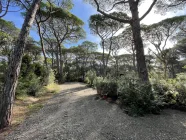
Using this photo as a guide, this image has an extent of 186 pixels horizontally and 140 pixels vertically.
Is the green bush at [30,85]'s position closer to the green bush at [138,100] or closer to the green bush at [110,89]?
the green bush at [110,89]

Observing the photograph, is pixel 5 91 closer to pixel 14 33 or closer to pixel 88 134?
pixel 88 134

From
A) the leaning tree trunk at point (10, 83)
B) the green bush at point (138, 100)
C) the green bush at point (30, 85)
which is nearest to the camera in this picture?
the leaning tree trunk at point (10, 83)

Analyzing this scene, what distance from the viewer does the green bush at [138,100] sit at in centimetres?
321

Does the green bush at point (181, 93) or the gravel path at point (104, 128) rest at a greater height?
the green bush at point (181, 93)

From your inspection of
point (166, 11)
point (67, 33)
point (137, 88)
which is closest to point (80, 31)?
point (67, 33)

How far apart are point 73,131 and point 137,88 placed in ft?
6.84

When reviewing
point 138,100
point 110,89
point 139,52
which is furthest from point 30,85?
point 139,52

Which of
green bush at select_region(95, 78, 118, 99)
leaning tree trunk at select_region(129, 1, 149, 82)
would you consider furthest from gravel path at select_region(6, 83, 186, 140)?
leaning tree trunk at select_region(129, 1, 149, 82)

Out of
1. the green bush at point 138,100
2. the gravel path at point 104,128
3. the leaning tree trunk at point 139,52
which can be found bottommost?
the gravel path at point 104,128

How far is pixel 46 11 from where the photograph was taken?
1053 cm

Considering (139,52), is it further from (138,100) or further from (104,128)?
(104,128)

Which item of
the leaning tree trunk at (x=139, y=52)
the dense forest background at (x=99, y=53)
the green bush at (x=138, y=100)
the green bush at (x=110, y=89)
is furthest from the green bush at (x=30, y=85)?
the leaning tree trunk at (x=139, y=52)

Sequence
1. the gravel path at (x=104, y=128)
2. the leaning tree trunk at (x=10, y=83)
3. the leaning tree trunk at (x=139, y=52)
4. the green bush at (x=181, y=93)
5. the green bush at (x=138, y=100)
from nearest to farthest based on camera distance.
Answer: the gravel path at (x=104, y=128), the leaning tree trunk at (x=10, y=83), the green bush at (x=138, y=100), the green bush at (x=181, y=93), the leaning tree trunk at (x=139, y=52)

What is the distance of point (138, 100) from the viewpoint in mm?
3305
